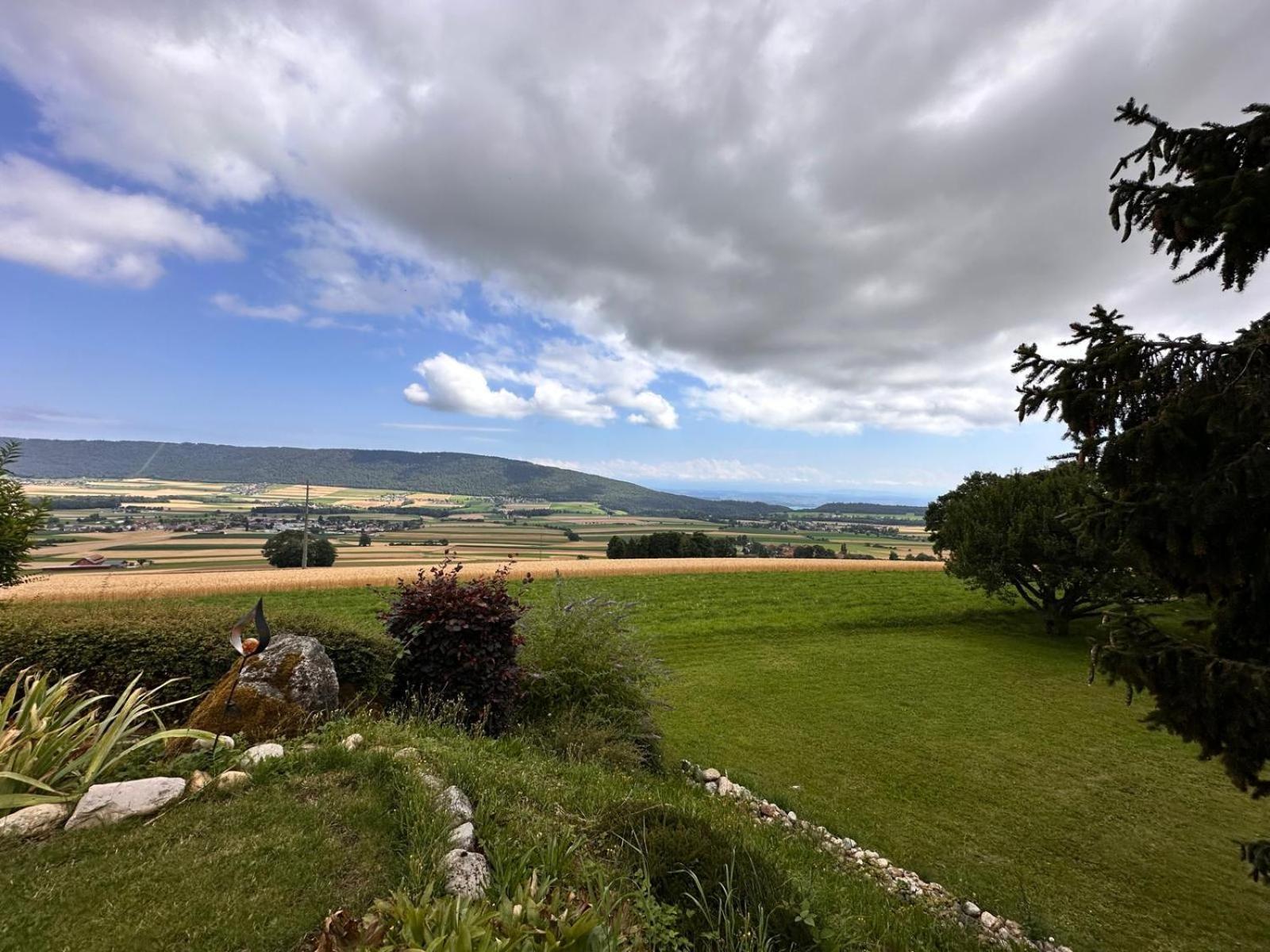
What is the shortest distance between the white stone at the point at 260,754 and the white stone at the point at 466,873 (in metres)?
2.31

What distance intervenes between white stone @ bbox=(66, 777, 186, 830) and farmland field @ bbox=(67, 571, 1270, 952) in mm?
6791

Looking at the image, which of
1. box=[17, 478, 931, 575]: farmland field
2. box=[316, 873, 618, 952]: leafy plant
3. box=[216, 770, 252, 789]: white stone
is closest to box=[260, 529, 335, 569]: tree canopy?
box=[17, 478, 931, 575]: farmland field

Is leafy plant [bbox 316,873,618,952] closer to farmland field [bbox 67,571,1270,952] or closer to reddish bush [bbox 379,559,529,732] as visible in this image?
reddish bush [bbox 379,559,529,732]

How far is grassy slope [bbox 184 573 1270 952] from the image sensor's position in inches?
228

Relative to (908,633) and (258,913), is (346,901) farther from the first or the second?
(908,633)

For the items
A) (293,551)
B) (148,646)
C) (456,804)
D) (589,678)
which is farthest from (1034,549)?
(293,551)

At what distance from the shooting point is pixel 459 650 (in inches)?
281

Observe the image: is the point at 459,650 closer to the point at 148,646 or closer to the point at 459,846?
the point at 148,646

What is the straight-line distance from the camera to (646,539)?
55125 millimetres

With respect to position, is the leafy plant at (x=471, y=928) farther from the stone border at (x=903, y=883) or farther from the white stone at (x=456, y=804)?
the stone border at (x=903, y=883)

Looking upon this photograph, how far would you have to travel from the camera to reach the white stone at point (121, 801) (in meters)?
3.68

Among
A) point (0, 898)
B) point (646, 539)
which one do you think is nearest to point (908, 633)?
point (0, 898)

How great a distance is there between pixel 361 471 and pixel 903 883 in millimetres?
162615

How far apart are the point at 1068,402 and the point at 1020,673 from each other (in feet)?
43.1
